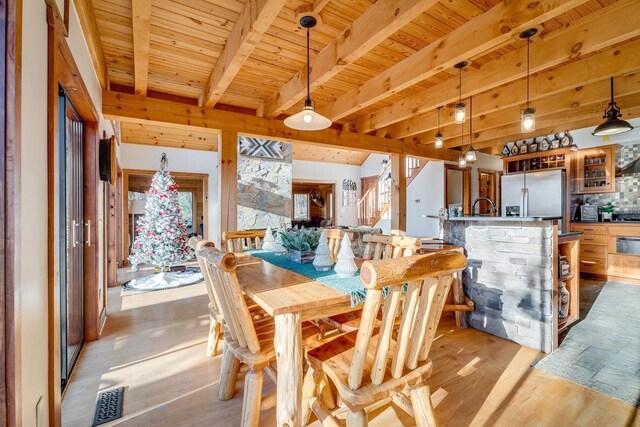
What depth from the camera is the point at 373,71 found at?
313 cm

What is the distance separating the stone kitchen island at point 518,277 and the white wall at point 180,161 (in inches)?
200

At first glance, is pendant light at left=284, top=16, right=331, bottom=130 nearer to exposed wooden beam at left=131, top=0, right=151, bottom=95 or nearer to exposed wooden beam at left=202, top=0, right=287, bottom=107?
exposed wooden beam at left=202, top=0, right=287, bottom=107

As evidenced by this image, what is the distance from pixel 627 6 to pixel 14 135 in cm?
350

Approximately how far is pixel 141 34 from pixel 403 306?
2400 millimetres

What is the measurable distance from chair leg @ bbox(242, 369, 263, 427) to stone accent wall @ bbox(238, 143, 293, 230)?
497 cm

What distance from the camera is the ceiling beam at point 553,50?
2086 millimetres

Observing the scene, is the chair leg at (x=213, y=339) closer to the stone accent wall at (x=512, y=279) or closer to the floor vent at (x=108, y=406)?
the floor vent at (x=108, y=406)

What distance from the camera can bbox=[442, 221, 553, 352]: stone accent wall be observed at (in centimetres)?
238

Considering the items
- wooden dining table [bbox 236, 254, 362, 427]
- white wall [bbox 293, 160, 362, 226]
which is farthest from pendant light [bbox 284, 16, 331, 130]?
white wall [bbox 293, 160, 362, 226]

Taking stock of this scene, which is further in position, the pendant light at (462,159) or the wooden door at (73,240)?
the pendant light at (462,159)

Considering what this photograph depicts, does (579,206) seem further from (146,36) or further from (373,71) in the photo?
(146,36)

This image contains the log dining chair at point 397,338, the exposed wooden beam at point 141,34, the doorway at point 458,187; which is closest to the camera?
the log dining chair at point 397,338

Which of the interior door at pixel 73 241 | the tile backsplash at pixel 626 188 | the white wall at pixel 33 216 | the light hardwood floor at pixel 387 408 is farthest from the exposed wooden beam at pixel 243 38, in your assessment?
the tile backsplash at pixel 626 188

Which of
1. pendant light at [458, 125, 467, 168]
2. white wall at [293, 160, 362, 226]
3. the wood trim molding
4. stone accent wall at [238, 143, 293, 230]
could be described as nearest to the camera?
the wood trim molding
